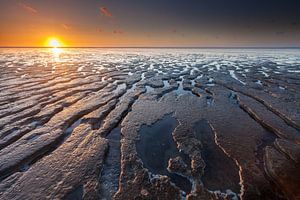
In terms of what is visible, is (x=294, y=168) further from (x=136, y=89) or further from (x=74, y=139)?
(x=136, y=89)

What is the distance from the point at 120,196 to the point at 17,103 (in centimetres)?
718

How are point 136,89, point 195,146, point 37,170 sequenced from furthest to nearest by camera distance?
1. point 136,89
2. point 195,146
3. point 37,170

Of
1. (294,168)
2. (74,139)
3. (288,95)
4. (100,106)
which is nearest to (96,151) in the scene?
(74,139)

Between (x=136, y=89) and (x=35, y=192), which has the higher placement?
(x=35, y=192)

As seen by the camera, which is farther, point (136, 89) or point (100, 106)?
point (136, 89)

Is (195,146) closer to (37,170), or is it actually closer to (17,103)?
(37,170)

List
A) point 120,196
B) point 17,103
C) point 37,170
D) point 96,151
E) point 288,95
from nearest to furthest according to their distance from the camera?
point 120,196 → point 37,170 → point 96,151 → point 17,103 → point 288,95

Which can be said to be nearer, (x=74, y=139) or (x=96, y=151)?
(x=96, y=151)

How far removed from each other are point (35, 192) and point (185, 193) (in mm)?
2726

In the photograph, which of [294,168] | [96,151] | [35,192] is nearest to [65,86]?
[96,151]

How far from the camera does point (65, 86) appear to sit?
12.1m

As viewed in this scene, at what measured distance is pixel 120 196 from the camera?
11.9 feet

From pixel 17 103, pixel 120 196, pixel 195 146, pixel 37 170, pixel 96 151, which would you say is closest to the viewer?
pixel 120 196

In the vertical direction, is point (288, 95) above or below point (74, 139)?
below
